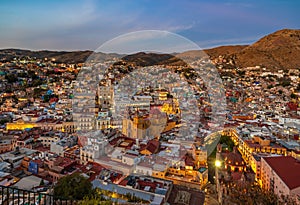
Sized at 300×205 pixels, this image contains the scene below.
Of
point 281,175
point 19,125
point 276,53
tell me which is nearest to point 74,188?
point 281,175

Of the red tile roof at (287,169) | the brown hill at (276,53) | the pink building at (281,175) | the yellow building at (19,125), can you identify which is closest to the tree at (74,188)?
the pink building at (281,175)

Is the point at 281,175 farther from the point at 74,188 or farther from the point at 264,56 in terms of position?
the point at 264,56

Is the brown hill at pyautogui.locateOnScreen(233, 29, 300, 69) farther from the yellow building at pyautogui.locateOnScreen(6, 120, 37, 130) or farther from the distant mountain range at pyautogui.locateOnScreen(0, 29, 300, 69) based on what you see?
the yellow building at pyautogui.locateOnScreen(6, 120, 37, 130)

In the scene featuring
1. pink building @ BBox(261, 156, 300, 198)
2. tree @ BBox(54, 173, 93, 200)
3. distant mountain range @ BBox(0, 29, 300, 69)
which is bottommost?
pink building @ BBox(261, 156, 300, 198)

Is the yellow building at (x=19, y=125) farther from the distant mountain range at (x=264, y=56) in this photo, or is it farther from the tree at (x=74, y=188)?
the distant mountain range at (x=264, y=56)

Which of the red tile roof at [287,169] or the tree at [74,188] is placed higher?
→ the tree at [74,188]

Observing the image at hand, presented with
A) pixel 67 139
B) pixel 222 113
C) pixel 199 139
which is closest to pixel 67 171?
pixel 67 139

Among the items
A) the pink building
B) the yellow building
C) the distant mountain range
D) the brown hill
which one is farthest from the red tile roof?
the brown hill
